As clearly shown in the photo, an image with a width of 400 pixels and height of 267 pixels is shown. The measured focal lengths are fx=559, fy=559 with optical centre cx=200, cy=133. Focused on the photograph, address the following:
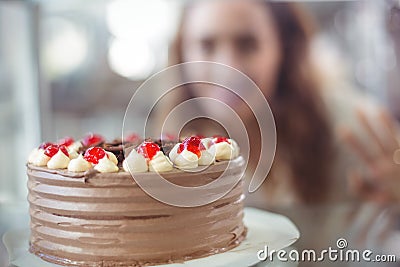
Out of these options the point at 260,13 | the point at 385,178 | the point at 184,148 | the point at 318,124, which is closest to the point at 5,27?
the point at 260,13

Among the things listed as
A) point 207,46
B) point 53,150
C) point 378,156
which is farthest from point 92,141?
point 378,156

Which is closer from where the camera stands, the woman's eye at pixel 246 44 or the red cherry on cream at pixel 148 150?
the red cherry on cream at pixel 148 150

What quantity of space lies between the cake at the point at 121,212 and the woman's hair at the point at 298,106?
1.72 metres

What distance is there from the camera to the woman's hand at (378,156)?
2.89 metres

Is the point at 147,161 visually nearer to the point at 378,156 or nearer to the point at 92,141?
the point at 92,141

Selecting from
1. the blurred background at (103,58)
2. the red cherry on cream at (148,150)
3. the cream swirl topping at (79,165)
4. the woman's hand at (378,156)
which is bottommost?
the woman's hand at (378,156)

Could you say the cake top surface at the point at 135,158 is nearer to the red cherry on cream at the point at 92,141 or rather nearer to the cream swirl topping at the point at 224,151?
the cream swirl topping at the point at 224,151

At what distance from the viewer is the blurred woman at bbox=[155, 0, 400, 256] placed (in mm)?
2891

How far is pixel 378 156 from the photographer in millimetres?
2904

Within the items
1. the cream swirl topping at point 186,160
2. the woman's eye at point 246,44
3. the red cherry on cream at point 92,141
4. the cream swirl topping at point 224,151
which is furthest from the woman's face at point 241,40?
the cream swirl topping at point 186,160

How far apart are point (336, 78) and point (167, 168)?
77.4 inches

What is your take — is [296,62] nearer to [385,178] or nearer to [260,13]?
[260,13]

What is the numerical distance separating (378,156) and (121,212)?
2.08 metres

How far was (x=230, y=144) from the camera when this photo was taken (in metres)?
1.33
